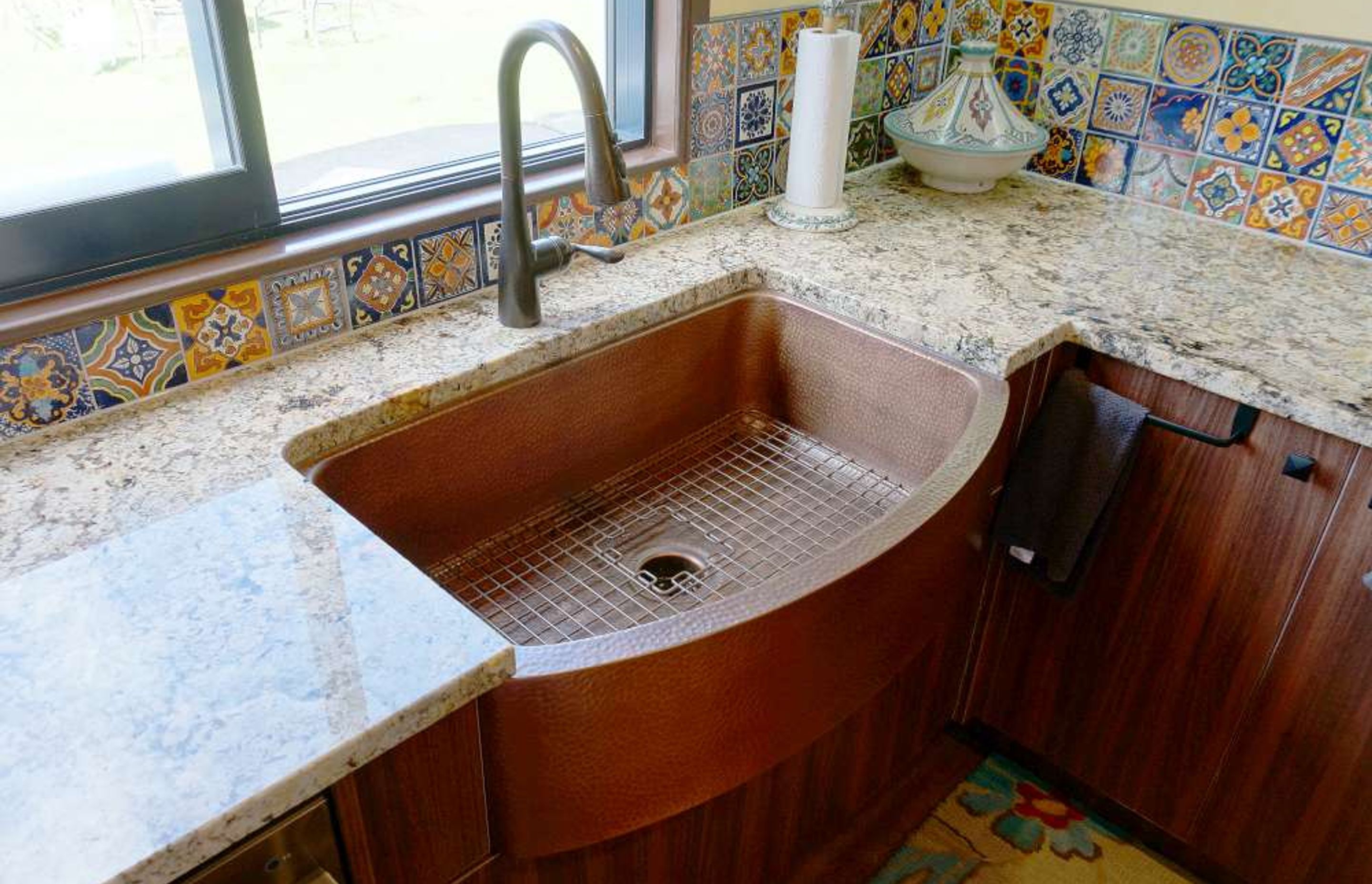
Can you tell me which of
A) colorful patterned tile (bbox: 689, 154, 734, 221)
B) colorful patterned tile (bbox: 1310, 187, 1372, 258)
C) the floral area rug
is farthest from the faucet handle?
colorful patterned tile (bbox: 1310, 187, 1372, 258)

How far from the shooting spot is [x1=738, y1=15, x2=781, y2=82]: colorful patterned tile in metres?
1.60

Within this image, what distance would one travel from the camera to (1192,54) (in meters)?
1.68

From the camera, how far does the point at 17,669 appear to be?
0.77 m

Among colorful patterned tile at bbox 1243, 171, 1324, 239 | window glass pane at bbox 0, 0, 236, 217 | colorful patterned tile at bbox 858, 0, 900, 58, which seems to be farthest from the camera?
colorful patterned tile at bbox 858, 0, 900, 58

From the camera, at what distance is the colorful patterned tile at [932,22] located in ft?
6.13

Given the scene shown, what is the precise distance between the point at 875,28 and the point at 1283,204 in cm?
71

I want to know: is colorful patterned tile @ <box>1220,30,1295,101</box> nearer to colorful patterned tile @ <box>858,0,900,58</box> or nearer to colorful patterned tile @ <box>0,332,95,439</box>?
colorful patterned tile @ <box>858,0,900,58</box>

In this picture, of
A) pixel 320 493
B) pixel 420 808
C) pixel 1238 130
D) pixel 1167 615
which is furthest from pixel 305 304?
pixel 1238 130

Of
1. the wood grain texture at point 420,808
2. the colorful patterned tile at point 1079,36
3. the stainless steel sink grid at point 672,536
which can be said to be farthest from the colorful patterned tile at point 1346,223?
the wood grain texture at point 420,808

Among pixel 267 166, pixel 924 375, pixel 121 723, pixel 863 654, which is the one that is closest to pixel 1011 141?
pixel 924 375

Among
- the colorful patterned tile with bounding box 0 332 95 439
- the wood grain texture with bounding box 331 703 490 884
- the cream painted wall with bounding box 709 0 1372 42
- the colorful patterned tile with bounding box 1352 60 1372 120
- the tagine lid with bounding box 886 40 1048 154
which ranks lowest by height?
the wood grain texture with bounding box 331 703 490 884

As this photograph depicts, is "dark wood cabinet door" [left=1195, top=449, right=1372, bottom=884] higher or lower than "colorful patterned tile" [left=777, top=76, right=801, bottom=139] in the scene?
lower

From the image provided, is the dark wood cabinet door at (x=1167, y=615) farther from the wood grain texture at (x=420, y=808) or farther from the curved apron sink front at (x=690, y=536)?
the wood grain texture at (x=420, y=808)

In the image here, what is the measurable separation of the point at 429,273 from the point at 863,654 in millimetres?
727
